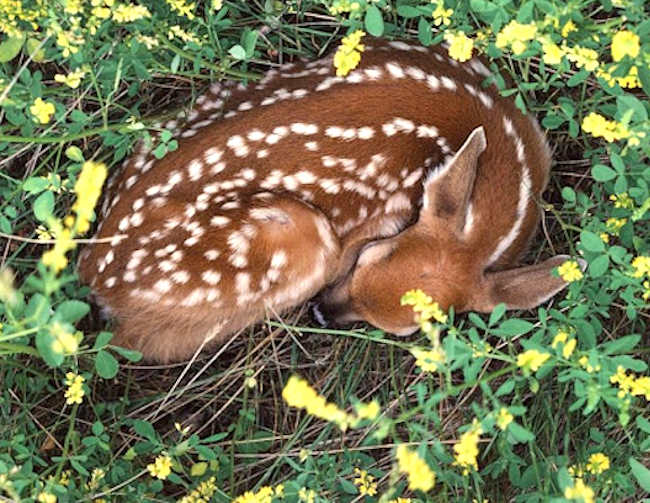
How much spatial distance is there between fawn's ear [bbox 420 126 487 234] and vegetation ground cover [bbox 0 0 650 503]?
0.28 metres

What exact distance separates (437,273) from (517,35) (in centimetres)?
97

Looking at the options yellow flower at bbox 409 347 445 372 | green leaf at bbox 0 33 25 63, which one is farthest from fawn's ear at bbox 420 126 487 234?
green leaf at bbox 0 33 25 63

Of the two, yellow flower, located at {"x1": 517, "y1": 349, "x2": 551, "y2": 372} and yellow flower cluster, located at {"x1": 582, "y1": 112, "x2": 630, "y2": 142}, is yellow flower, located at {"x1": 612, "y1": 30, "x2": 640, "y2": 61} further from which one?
yellow flower, located at {"x1": 517, "y1": 349, "x2": 551, "y2": 372}

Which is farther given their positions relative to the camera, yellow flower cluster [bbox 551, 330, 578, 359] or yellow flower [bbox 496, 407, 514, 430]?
yellow flower cluster [bbox 551, 330, 578, 359]

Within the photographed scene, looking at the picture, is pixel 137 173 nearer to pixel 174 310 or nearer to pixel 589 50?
pixel 174 310

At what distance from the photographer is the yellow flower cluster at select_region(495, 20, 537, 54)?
2061mm

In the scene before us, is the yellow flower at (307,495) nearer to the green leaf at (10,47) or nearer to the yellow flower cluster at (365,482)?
the yellow flower cluster at (365,482)

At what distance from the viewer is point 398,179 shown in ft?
9.62

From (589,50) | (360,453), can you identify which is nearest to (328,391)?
(360,453)

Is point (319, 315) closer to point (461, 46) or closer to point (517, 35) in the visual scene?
point (461, 46)

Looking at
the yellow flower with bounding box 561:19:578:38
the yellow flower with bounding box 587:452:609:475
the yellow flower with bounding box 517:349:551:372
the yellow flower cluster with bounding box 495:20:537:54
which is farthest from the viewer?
the yellow flower with bounding box 587:452:609:475

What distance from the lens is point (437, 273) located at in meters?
2.83

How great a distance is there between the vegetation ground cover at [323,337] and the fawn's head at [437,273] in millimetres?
101

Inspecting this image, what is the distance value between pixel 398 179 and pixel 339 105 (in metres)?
0.34
